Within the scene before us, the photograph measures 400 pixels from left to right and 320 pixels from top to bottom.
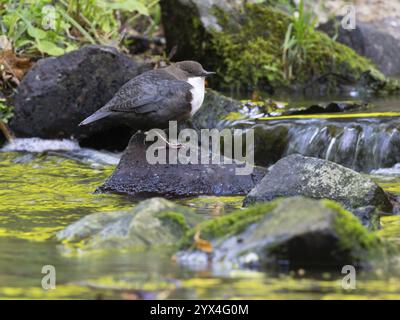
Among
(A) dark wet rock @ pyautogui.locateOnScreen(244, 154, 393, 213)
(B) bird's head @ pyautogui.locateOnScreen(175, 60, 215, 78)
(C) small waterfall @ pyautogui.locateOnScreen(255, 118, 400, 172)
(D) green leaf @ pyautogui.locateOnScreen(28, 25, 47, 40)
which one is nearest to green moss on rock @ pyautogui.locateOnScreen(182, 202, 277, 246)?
(A) dark wet rock @ pyautogui.locateOnScreen(244, 154, 393, 213)

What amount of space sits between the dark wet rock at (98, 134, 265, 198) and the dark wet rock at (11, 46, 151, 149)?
258 centimetres

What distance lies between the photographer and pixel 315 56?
38.3 ft

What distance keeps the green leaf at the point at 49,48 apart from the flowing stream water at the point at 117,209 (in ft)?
3.88

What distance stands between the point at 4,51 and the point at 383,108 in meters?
4.43

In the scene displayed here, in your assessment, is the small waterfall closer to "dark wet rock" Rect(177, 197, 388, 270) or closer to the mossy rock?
the mossy rock

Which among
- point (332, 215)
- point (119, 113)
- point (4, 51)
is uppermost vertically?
point (4, 51)

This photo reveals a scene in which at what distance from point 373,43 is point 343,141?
4972mm

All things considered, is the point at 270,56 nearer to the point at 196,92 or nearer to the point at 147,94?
the point at 196,92

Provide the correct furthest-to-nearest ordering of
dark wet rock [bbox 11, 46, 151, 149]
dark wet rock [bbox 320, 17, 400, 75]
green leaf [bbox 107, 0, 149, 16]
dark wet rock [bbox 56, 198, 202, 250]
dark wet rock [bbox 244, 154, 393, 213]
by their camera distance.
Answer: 1. dark wet rock [bbox 320, 17, 400, 75]
2. green leaf [bbox 107, 0, 149, 16]
3. dark wet rock [bbox 11, 46, 151, 149]
4. dark wet rock [bbox 244, 154, 393, 213]
5. dark wet rock [bbox 56, 198, 202, 250]

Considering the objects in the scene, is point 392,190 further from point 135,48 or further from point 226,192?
point 135,48

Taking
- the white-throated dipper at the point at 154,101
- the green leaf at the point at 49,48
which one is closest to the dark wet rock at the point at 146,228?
the white-throated dipper at the point at 154,101

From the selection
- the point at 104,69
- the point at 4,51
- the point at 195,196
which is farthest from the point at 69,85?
the point at 195,196

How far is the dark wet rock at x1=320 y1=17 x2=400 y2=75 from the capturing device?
12969 millimetres

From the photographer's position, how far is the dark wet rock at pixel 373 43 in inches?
511
